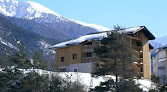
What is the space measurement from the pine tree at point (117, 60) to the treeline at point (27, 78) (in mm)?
2964

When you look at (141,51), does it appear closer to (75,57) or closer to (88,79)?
(75,57)

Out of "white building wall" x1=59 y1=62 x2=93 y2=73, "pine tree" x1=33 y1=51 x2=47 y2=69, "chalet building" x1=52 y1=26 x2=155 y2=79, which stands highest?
"chalet building" x1=52 y1=26 x2=155 y2=79

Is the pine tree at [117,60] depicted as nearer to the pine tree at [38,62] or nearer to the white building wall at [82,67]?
the pine tree at [38,62]

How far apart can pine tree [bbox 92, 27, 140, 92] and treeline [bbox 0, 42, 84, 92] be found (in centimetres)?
296

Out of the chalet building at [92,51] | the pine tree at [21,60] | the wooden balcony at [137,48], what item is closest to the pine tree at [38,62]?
the pine tree at [21,60]

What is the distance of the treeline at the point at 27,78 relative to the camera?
29.8 meters

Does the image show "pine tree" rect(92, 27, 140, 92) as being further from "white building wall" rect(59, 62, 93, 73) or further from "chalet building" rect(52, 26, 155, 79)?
"chalet building" rect(52, 26, 155, 79)

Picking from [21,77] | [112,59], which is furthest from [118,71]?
[21,77]

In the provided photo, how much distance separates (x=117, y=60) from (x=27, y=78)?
7.74 metres

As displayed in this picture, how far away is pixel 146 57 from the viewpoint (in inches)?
2334

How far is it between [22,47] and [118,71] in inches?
370

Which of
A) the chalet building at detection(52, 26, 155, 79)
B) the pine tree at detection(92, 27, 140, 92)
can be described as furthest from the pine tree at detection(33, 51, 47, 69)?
the chalet building at detection(52, 26, 155, 79)

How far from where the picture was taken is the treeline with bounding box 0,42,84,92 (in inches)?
1172

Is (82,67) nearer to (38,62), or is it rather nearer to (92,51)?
(92,51)
